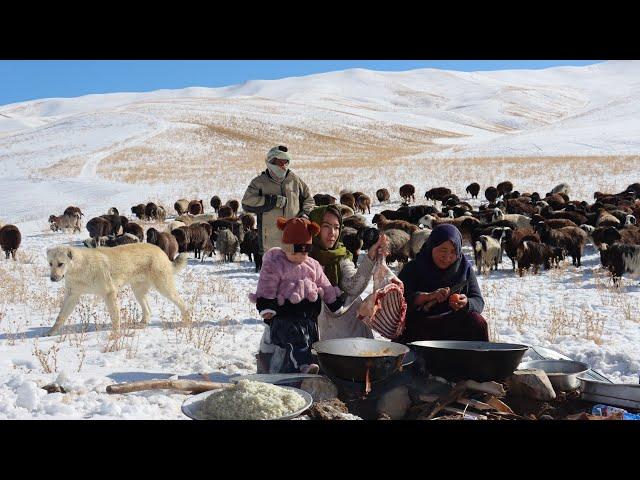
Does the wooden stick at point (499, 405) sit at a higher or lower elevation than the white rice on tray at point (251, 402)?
lower

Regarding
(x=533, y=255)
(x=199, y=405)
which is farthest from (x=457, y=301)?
(x=533, y=255)

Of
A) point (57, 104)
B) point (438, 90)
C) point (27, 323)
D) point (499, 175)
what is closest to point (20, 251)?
point (27, 323)

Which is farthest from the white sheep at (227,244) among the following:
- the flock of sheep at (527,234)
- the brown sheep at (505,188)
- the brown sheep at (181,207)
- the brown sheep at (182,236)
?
the brown sheep at (505,188)

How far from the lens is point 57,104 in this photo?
172 m

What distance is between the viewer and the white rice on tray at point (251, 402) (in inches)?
162

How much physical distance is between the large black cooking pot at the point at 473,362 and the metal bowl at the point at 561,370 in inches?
21.4

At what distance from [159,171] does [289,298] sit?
39092 mm

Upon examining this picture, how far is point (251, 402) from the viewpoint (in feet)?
A: 13.8

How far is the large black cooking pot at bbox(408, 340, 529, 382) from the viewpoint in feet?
14.8

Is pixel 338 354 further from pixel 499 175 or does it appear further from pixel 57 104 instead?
pixel 57 104

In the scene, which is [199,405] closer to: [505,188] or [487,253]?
[487,253]

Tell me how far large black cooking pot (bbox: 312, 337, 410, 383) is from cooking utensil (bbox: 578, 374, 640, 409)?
140 centimetres

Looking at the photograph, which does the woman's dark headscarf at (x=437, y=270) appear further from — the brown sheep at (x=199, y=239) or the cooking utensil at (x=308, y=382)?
the brown sheep at (x=199, y=239)

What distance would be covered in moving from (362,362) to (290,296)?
93 cm
